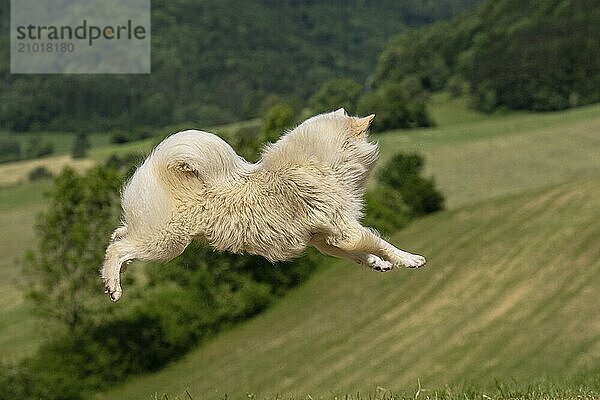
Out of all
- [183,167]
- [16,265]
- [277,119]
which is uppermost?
[183,167]

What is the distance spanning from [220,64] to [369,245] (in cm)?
11978

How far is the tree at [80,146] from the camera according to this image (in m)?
84.8

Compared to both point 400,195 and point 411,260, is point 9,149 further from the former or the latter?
point 411,260

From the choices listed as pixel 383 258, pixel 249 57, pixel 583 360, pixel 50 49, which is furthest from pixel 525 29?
pixel 383 258

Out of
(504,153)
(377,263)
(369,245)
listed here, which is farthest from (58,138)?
(369,245)

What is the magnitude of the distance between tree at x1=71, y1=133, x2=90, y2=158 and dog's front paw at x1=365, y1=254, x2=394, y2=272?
77.9m

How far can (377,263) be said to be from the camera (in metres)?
7.53

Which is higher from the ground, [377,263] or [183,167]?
[183,167]

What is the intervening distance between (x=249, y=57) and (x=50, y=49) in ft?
138

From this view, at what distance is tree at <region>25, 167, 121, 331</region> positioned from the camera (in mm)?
39938

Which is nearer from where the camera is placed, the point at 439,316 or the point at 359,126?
the point at 359,126

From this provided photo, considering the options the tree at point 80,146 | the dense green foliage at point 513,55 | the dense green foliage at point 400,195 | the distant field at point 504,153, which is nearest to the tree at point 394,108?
the distant field at point 504,153

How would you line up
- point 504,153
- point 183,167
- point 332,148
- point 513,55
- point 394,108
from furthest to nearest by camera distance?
point 513,55 < point 394,108 < point 504,153 < point 332,148 < point 183,167

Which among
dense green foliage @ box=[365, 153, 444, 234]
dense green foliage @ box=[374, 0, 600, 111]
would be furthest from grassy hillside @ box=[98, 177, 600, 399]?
dense green foliage @ box=[374, 0, 600, 111]
